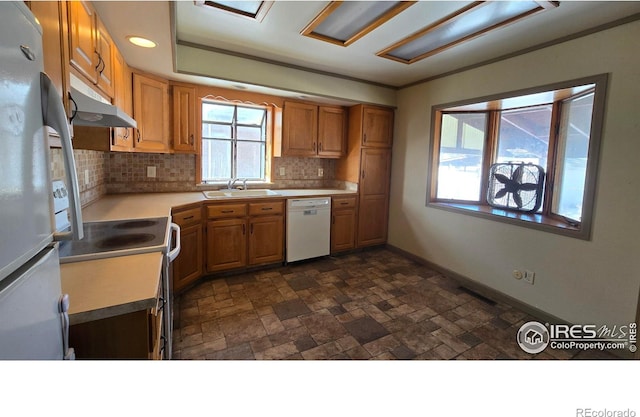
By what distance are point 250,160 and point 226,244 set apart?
1.29 m

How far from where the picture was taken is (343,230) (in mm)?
3920

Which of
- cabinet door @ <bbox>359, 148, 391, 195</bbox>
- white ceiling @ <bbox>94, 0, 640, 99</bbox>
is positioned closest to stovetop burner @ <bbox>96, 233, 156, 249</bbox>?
white ceiling @ <bbox>94, 0, 640, 99</bbox>

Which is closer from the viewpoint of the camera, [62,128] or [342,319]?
[62,128]

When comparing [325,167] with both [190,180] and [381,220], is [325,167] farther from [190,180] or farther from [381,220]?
[190,180]

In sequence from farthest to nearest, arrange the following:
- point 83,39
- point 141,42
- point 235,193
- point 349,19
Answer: point 235,193
point 349,19
point 141,42
point 83,39

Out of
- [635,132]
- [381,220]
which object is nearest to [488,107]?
[635,132]

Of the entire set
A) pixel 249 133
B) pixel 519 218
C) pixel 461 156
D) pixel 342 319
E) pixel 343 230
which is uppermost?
pixel 249 133

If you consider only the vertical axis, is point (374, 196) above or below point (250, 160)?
below

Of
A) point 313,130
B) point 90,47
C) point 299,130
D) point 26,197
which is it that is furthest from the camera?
point 313,130

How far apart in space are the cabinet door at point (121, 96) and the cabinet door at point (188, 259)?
0.87 metres

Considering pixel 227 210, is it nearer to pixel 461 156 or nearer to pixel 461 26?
pixel 461 26

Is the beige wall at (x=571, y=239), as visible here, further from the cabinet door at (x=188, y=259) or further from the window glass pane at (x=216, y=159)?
the cabinet door at (x=188, y=259)

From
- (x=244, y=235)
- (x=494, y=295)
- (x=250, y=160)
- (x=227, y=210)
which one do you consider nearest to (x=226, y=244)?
(x=244, y=235)
